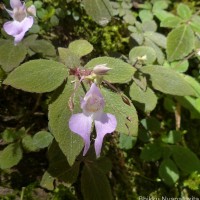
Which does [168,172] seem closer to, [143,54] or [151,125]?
[151,125]

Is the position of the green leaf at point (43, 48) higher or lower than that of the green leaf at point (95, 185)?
higher

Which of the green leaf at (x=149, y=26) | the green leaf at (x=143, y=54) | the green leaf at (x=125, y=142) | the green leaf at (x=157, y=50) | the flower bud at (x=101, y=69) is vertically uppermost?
the flower bud at (x=101, y=69)

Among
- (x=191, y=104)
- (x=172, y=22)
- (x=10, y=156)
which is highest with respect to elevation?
(x=172, y=22)

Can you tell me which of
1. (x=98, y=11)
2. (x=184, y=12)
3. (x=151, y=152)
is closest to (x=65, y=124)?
(x=98, y=11)

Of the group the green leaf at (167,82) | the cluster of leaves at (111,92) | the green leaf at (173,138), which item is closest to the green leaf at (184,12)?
the cluster of leaves at (111,92)

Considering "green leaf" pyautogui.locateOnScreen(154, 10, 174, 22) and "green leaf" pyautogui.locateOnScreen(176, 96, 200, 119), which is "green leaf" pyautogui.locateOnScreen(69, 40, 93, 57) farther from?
"green leaf" pyautogui.locateOnScreen(154, 10, 174, 22)

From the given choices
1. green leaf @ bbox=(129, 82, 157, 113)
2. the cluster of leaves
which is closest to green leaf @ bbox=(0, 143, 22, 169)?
the cluster of leaves

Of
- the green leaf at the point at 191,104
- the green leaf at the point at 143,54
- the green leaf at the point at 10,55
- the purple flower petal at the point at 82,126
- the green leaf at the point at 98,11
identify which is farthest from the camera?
the green leaf at the point at 191,104

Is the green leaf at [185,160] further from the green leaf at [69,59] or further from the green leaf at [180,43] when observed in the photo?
the green leaf at [69,59]
